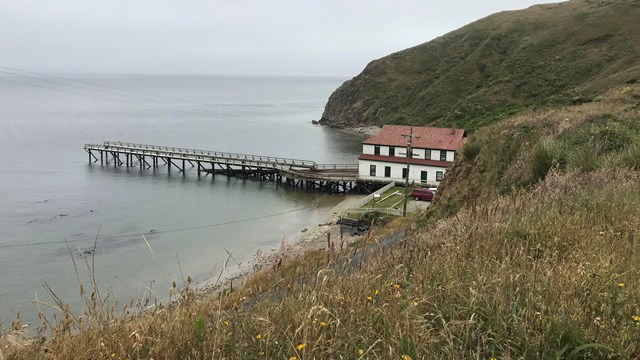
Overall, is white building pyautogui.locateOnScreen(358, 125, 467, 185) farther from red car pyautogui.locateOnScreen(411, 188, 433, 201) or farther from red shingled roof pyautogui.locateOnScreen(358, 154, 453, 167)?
red car pyautogui.locateOnScreen(411, 188, 433, 201)

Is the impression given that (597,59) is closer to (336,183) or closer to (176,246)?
(336,183)

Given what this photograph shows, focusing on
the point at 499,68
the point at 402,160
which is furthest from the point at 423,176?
the point at 499,68

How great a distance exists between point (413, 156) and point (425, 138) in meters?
2.68

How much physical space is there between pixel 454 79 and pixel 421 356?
340 feet

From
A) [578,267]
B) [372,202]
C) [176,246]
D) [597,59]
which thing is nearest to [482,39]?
[597,59]

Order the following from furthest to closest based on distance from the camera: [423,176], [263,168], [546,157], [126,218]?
[263,168]
[423,176]
[126,218]
[546,157]

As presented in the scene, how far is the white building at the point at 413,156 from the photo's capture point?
4578 cm

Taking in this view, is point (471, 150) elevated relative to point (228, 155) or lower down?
elevated

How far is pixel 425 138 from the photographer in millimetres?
47844

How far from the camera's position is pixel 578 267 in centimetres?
359

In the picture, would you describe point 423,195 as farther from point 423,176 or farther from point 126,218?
point 126,218

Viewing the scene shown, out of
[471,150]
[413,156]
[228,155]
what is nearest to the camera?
[471,150]

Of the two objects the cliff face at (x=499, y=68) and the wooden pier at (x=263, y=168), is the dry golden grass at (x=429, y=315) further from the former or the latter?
the cliff face at (x=499, y=68)

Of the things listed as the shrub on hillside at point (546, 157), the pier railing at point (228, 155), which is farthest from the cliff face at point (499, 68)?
the shrub on hillside at point (546, 157)
